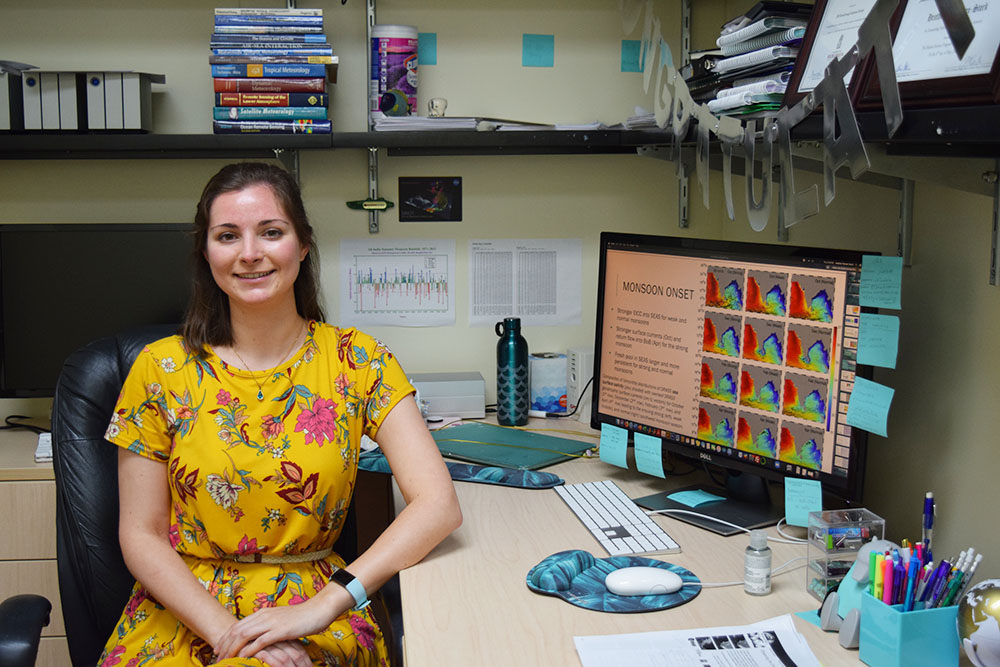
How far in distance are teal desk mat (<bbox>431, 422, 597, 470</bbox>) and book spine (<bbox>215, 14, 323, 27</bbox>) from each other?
3.22 ft

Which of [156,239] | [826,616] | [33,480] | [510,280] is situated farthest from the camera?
[510,280]

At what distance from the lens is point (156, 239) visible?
224 cm

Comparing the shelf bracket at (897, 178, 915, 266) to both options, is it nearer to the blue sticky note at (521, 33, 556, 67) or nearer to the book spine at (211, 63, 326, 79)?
the blue sticky note at (521, 33, 556, 67)

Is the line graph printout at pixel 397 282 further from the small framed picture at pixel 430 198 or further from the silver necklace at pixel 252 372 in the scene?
the silver necklace at pixel 252 372

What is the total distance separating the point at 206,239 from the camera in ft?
5.35

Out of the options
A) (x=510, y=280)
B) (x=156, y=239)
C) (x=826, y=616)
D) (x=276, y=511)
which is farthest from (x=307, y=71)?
(x=826, y=616)

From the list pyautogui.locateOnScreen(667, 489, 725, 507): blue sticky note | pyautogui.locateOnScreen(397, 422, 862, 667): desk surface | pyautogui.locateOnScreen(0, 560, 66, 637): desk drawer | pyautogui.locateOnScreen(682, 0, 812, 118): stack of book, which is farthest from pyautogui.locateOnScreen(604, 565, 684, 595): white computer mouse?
pyautogui.locateOnScreen(0, 560, 66, 637): desk drawer

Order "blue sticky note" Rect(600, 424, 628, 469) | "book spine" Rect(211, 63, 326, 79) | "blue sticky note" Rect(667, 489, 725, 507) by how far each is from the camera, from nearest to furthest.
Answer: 1. "blue sticky note" Rect(667, 489, 725, 507)
2. "blue sticky note" Rect(600, 424, 628, 469)
3. "book spine" Rect(211, 63, 326, 79)

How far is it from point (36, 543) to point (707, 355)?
149 centimetres

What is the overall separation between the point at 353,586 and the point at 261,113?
115 cm

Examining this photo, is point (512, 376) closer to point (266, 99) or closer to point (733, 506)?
point (733, 506)

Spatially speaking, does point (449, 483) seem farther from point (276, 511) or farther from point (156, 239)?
point (156, 239)

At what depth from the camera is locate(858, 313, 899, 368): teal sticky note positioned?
1.36 m

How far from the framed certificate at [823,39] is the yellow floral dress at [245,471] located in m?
0.82
